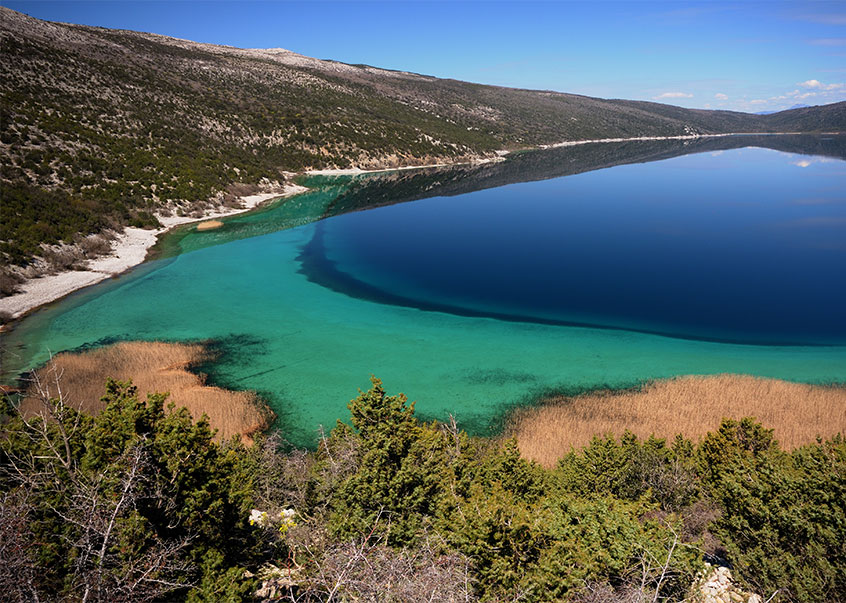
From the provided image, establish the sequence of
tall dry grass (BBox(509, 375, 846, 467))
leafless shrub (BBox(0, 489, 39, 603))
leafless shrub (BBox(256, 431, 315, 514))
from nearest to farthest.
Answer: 1. leafless shrub (BBox(0, 489, 39, 603))
2. leafless shrub (BBox(256, 431, 315, 514))
3. tall dry grass (BBox(509, 375, 846, 467))

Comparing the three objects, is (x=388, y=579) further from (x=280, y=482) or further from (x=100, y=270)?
(x=100, y=270)

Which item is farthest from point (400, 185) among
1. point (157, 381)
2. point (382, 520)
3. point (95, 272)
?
point (382, 520)

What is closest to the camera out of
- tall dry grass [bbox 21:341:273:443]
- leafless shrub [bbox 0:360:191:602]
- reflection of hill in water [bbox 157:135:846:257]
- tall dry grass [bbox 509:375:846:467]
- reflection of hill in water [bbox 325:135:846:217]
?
leafless shrub [bbox 0:360:191:602]

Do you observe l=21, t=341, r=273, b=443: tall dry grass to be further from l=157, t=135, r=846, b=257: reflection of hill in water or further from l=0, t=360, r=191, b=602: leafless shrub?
l=157, t=135, r=846, b=257: reflection of hill in water

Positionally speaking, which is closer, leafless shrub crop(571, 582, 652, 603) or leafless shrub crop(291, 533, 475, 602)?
leafless shrub crop(291, 533, 475, 602)

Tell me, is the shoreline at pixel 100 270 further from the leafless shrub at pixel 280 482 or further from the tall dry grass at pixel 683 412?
the tall dry grass at pixel 683 412

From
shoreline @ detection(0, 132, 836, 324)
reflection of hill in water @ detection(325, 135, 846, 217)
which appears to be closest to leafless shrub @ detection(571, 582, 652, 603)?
shoreline @ detection(0, 132, 836, 324)

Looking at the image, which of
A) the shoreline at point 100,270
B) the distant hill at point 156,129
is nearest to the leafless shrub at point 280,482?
the shoreline at point 100,270
